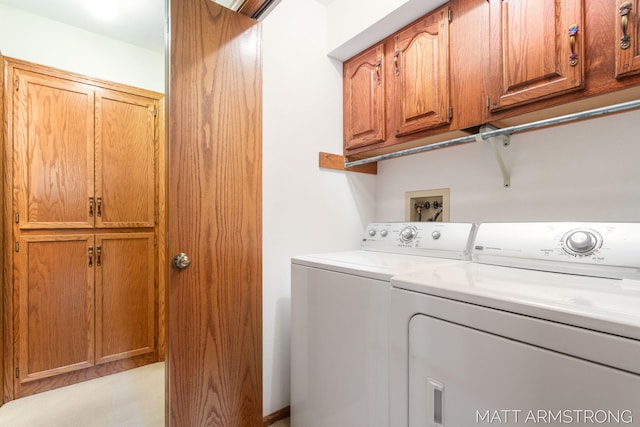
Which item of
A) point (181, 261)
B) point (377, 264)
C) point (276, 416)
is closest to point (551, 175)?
point (377, 264)

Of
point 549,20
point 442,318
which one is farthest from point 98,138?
point 549,20

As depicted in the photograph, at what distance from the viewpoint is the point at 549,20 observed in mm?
1069

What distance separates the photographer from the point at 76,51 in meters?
2.09

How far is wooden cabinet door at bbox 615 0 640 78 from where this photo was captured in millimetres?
910

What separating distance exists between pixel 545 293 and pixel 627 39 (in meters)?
0.88

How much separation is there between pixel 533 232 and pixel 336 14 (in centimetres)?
162

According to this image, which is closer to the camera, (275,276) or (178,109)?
(178,109)

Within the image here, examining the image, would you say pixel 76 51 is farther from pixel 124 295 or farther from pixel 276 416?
pixel 276 416

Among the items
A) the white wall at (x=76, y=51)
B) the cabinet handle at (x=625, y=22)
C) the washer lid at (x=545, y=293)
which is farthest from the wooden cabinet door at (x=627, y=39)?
the white wall at (x=76, y=51)

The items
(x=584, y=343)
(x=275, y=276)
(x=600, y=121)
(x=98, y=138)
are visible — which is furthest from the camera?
(x=98, y=138)

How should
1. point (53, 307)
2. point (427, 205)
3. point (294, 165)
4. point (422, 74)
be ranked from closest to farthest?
point (422, 74)
point (294, 165)
point (427, 205)
point (53, 307)

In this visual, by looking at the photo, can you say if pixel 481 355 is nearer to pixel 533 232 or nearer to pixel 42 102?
pixel 533 232

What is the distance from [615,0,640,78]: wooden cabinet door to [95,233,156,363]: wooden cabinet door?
2.78 m

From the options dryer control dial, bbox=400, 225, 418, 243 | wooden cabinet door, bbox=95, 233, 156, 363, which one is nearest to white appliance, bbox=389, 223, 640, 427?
dryer control dial, bbox=400, 225, 418, 243
